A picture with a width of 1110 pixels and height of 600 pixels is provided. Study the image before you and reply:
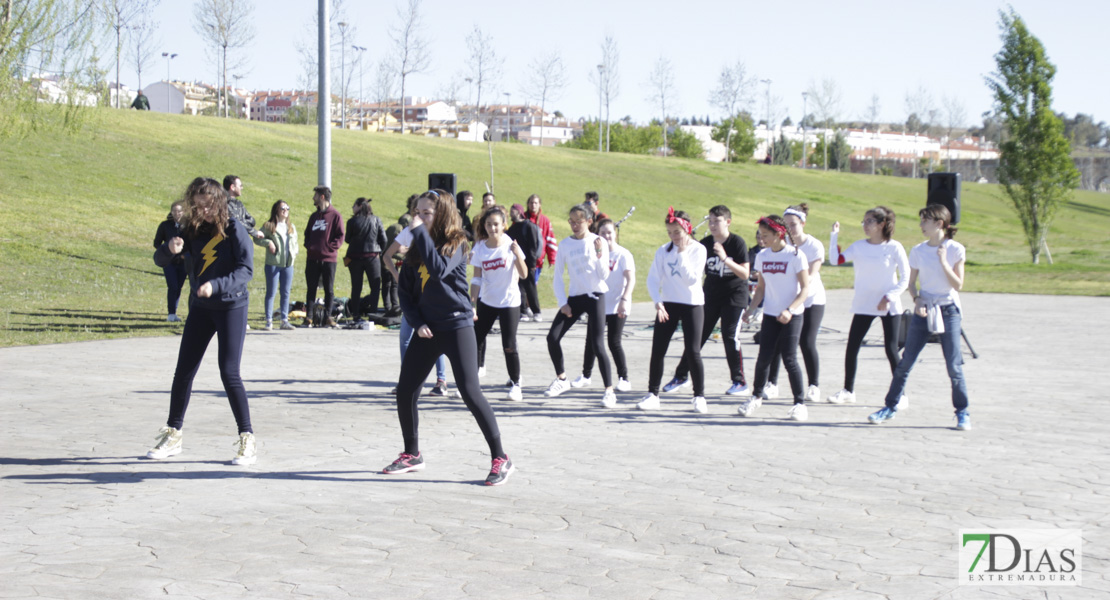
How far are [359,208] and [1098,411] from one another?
9.99m

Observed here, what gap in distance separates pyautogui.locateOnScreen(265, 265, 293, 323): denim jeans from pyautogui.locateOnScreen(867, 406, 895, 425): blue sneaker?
8.44m

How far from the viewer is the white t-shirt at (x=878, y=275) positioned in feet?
29.7

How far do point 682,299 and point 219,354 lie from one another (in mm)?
4074

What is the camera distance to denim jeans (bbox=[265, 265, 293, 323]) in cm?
1406

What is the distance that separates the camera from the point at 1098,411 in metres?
9.23

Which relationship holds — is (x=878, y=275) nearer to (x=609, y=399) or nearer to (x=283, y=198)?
(x=609, y=399)

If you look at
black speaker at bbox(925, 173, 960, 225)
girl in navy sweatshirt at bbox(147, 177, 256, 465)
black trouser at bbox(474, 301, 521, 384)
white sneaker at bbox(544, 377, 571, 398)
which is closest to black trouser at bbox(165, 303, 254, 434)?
girl in navy sweatshirt at bbox(147, 177, 256, 465)

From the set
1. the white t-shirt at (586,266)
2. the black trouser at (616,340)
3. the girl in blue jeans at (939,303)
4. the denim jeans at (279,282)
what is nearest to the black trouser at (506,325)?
the white t-shirt at (586,266)

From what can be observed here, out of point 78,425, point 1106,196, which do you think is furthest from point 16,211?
point 1106,196

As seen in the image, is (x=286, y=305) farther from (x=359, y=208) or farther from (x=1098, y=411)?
(x=1098, y=411)

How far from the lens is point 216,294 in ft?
22.0

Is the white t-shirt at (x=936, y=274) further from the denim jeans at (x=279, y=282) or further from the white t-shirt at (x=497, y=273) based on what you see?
the denim jeans at (x=279, y=282)

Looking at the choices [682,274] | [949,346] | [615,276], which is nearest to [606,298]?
[615,276]

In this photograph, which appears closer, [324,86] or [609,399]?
[609,399]
